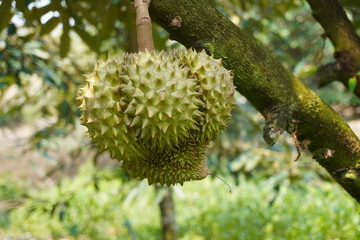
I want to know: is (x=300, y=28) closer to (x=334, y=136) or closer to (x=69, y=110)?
(x=69, y=110)

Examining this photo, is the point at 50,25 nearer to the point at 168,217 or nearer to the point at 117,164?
the point at 168,217

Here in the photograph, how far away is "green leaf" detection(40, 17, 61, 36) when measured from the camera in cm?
185

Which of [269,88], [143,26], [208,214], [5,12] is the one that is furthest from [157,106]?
[208,214]

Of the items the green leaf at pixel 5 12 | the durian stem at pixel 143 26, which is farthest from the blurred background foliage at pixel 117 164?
the durian stem at pixel 143 26

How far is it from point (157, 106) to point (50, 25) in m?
1.07

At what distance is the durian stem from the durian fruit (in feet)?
0.16

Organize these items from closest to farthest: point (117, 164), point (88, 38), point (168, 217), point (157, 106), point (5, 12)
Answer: point (157, 106), point (5, 12), point (88, 38), point (168, 217), point (117, 164)

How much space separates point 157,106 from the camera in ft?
3.36

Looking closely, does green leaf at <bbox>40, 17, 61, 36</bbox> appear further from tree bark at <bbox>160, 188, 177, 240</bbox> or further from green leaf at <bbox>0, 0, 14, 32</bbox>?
tree bark at <bbox>160, 188, 177, 240</bbox>

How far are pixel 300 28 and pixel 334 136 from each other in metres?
9.04

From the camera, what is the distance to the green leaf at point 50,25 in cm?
185

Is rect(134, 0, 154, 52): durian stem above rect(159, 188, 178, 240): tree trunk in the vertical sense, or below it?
above

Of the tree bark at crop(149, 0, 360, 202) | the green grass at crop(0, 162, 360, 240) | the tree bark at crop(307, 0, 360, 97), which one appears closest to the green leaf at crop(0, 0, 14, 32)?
the tree bark at crop(149, 0, 360, 202)

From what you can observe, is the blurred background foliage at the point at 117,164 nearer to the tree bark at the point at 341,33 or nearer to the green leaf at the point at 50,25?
the green leaf at the point at 50,25
